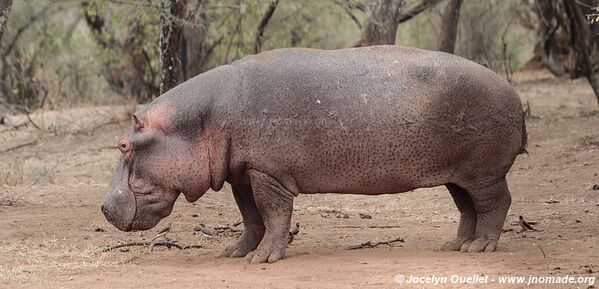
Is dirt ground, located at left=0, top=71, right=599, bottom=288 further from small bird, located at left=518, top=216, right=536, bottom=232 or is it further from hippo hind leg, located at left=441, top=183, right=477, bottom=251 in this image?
hippo hind leg, located at left=441, top=183, right=477, bottom=251

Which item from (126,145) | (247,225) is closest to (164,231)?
(247,225)

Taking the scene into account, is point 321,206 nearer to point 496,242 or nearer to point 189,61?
point 496,242

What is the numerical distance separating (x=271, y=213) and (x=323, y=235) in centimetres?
138

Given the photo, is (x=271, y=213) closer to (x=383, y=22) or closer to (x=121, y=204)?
(x=121, y=204)

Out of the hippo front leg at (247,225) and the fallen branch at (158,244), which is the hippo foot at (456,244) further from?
the fallen branch at (158,244)

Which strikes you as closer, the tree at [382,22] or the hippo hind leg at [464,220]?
the hippo hind leg at [464,220]

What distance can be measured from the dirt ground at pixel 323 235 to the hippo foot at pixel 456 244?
0.20 meters

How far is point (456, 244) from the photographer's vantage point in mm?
7289

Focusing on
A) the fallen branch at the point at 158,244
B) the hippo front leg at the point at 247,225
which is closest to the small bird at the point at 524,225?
the hippo front leg at the point at 247,225

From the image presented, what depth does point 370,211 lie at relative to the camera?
10328 mm

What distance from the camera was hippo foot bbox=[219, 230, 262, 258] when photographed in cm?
731

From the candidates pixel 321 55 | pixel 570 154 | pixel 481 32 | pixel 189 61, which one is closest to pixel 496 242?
pixel 321 55

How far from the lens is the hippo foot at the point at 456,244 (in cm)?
726

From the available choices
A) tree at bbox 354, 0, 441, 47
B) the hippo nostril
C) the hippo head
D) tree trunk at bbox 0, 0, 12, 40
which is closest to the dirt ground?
the hippo head
